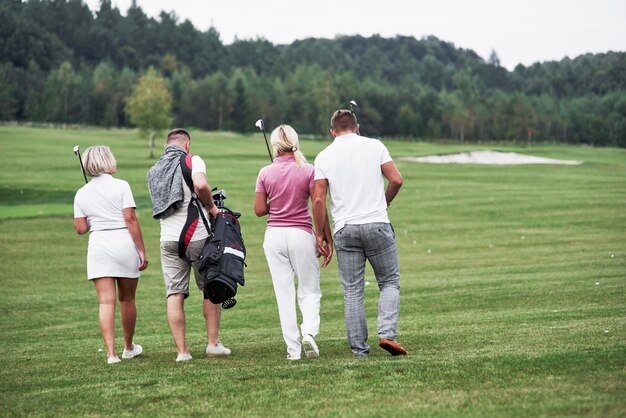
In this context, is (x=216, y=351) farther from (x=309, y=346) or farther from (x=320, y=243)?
(x=320, y=243)

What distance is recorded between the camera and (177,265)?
10148 millimetres

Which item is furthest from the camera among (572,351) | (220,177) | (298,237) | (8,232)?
(220,177)

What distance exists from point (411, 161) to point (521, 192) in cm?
2931

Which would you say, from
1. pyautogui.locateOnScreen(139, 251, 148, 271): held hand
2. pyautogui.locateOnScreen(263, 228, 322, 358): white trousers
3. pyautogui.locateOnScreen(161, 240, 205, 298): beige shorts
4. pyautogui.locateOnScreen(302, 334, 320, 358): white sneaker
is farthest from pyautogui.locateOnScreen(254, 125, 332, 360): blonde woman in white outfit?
pyautogui.locateOnScreen(139, 251, 148, 271): held hand

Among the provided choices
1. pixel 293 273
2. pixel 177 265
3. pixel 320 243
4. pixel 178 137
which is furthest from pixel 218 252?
pixel 178 137

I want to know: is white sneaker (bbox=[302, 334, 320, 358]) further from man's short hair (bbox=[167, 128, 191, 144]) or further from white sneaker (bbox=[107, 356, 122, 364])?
man's short hair (bbox=[167, 128, 191, 144])

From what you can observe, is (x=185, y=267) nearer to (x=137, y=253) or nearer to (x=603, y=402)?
(x=137, y=253)

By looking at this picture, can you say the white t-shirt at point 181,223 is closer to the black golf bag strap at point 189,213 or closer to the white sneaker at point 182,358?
the black golf bag strap at point 189,213

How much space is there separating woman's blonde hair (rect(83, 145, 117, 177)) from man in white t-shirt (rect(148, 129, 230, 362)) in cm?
48

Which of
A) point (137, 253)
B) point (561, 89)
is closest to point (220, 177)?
point (137, 253)

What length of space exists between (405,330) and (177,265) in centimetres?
360

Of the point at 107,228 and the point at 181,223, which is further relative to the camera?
the point at 107,228

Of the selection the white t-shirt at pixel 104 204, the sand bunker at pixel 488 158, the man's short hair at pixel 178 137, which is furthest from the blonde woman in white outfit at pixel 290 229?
the sand bunker at pixel 488 158

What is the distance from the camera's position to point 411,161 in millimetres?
72062
